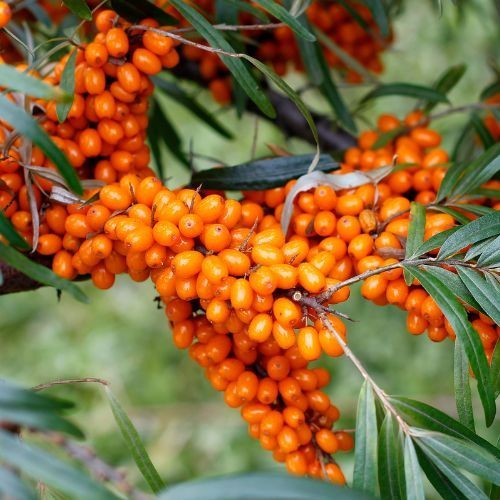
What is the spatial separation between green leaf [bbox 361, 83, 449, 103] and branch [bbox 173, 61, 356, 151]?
0.09 m

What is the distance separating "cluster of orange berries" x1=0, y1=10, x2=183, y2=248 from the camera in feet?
2.93

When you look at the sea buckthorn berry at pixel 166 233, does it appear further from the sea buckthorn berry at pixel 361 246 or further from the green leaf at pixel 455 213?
the green leaf at pixel 455 213

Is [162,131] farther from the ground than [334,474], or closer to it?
farther from the ground

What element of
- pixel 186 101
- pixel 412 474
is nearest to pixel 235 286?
pixel 412 474

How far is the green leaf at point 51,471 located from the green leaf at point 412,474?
339 millimetres

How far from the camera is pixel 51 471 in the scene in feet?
1.69

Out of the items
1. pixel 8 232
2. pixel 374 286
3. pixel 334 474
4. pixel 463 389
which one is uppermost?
pixel 8 232

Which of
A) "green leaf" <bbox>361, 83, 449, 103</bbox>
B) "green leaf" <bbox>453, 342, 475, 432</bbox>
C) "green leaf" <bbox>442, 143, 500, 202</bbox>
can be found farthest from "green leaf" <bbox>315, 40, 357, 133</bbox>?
"green leaf" <bbox>453, 342, 475, 432</bbox>

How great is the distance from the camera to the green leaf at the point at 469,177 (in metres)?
0.93

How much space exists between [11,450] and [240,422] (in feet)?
6.54

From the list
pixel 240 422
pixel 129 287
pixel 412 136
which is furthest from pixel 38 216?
pixel 129 287

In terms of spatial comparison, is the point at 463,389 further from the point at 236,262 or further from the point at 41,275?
the point at 41,275

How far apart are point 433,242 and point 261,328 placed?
0.23m

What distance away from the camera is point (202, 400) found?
256 cm
